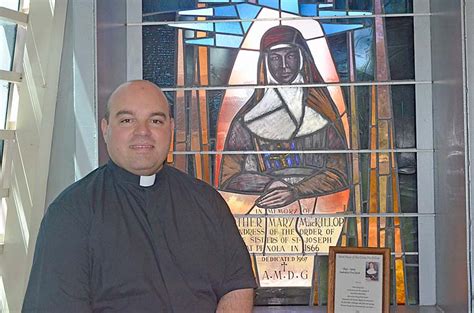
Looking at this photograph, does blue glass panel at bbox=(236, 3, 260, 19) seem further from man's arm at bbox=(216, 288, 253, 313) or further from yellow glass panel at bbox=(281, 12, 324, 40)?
man's arm at bbox=(216, 288, 253, 313)

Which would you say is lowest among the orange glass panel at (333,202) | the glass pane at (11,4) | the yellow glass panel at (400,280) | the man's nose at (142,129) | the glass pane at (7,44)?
the yellow glass panel at (400,280)

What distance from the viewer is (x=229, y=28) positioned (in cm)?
379

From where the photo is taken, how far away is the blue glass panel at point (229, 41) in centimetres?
378

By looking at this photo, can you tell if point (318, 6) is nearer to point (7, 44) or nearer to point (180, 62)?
point (180, 62)

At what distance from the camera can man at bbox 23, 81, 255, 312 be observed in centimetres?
227

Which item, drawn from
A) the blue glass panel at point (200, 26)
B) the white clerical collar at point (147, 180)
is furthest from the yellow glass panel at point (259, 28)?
the white clerical collar at point (147, 180)

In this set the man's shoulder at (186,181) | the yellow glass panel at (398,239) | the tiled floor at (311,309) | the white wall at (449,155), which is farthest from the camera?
the yellow glass panel at (398,239)

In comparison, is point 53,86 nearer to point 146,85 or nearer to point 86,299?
point 146,85

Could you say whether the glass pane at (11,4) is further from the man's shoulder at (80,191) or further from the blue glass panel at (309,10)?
the blue glass panel at (309,10)

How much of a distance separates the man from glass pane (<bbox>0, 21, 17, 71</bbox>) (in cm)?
59

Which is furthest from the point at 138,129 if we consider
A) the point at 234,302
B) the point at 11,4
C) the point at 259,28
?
the point at 259,28

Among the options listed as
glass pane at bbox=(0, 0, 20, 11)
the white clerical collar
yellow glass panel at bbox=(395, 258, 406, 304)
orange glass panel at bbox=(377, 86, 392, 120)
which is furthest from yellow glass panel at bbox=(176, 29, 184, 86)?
the white clerical collar

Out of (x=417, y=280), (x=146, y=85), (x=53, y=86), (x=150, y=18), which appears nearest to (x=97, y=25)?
(x=53, y=86)

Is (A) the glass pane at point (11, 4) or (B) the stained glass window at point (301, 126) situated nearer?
(A) the glass pane at point (11, 4)
